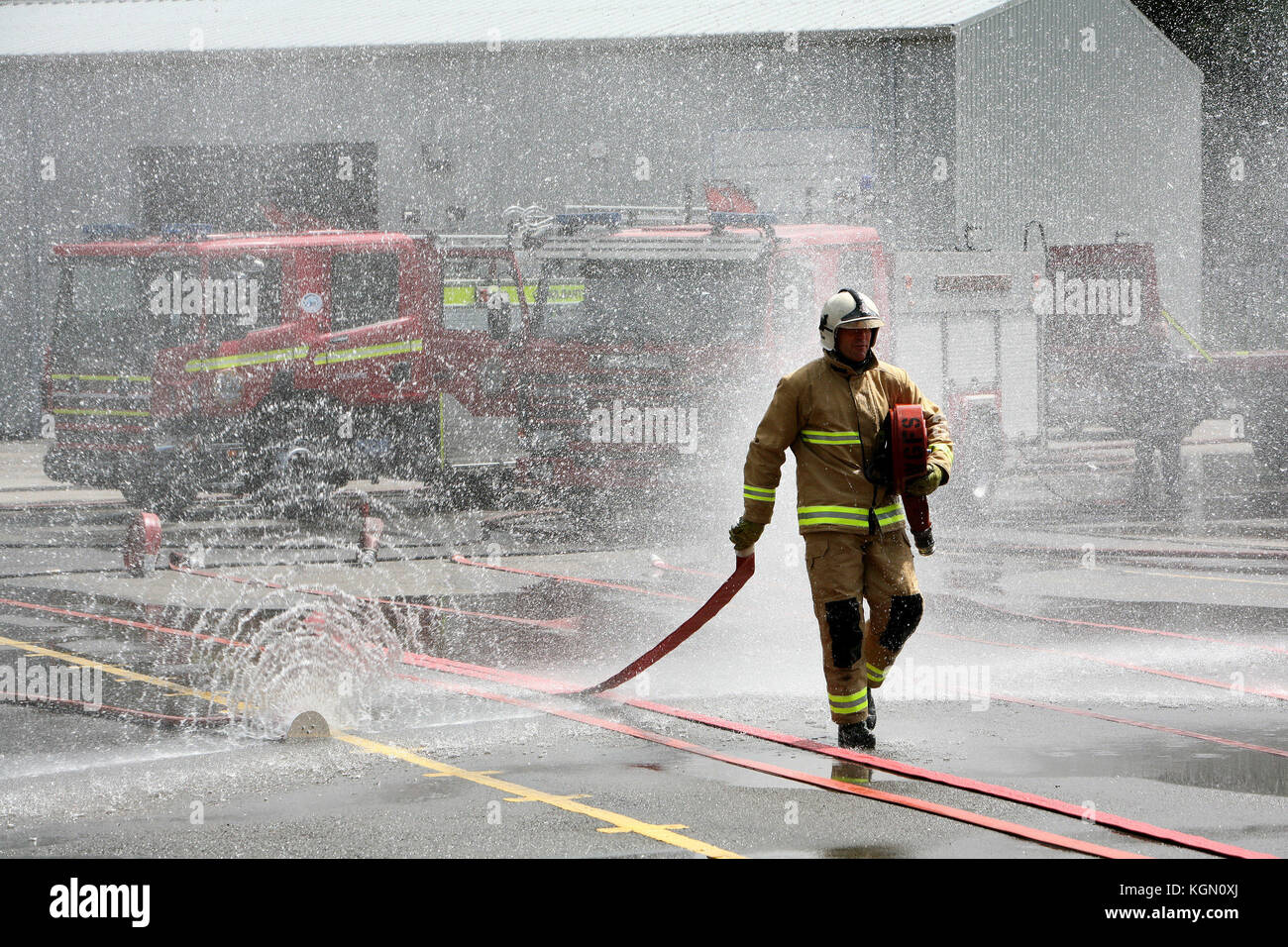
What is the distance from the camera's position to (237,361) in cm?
1318

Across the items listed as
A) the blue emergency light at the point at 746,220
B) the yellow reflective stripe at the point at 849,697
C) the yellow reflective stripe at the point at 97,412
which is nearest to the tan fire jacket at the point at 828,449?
the yellow reflective stripe at the point at 849,697

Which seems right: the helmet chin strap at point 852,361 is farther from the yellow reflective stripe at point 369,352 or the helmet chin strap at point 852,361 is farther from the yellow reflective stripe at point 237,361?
the yellow reflective stripe at point 237,361

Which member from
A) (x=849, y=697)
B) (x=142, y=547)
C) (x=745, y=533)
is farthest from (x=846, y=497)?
(x=142, y=547)

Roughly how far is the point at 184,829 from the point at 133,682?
2481 millimetres

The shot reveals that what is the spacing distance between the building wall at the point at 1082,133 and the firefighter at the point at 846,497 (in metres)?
17.2

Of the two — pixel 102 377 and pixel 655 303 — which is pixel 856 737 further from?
pixel 102 377

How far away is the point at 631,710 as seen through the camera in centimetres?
619

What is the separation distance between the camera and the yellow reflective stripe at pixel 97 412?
44.4 feet

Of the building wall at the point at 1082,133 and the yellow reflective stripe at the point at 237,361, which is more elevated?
the building wall at the point at 1082,133

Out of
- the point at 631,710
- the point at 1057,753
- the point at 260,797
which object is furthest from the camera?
the point at 631,710

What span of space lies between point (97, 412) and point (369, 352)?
2.57m
